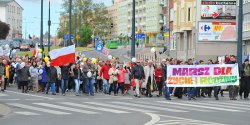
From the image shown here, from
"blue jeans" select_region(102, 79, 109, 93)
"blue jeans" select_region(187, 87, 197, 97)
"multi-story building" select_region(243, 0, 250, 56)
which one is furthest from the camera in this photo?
"multi-story building" select_region(243, 0, 250, 56)

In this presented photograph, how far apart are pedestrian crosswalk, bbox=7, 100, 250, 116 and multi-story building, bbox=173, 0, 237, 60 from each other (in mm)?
44825

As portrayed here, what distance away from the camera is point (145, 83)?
32.0 meters

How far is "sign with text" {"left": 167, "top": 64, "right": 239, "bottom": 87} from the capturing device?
3077 cm

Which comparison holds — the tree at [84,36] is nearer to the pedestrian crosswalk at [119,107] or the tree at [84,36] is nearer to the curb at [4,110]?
the pedestrian crosswalk at [119,107]

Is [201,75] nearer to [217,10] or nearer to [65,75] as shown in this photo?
[65,75]

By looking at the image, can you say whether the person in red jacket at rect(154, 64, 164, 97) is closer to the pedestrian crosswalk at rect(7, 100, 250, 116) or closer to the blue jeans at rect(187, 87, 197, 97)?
the blue jeans at rect(187, 87, 197, 97)

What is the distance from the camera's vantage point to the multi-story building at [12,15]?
164 meters

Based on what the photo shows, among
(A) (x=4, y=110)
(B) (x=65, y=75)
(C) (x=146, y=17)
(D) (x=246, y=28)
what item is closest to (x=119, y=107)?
(A) (x=4, y=110)

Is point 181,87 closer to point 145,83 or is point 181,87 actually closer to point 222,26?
point 145,83

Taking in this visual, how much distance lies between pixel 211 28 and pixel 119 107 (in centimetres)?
4794

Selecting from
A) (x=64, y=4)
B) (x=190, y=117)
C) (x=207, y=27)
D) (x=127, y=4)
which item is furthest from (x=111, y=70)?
(x=127, y=4)

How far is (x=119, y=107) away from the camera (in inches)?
958

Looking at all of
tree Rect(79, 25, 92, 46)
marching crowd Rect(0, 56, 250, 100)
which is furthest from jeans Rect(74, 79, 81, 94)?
tree Rect(79, 25, 92, 46)

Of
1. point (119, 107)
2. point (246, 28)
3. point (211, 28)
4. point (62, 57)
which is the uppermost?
point (211, 28)
